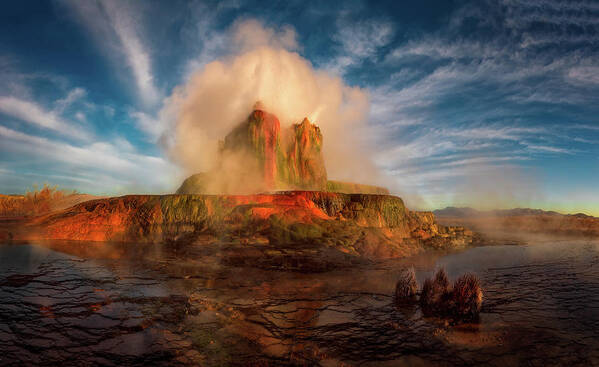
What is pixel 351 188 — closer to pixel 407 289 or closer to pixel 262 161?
pixel 262 161

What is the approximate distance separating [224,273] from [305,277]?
16.0ft

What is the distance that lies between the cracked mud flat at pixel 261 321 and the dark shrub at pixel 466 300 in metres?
0.52

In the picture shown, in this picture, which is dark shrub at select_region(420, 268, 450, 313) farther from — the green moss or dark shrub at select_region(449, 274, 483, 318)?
the green moss

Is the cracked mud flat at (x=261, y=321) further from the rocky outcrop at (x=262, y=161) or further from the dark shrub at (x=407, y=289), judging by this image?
the rocky outcrop at (x=262, y=161)

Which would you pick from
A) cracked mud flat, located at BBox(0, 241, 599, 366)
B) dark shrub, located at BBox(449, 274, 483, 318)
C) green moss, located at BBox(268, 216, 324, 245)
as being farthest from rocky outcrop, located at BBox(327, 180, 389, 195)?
dark shrub, located at BBox(449, 274, 483, 318)

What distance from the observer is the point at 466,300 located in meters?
10.0

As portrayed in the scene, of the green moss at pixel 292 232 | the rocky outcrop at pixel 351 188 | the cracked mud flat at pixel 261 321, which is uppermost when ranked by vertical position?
the rocky outcrop at pixel 351 188

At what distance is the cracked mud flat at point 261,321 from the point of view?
6938 millimetres

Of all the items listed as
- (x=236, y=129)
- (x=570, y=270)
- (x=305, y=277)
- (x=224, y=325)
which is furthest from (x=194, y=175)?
(x=570, y=270)

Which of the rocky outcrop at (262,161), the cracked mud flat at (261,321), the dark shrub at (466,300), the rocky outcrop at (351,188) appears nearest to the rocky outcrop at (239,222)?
the cracked mud flat at (261,321)

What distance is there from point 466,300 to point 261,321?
24.6ft

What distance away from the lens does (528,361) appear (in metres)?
7.02

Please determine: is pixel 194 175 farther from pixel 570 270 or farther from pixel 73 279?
pixel 570 270

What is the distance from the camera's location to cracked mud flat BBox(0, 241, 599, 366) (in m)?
6.94
